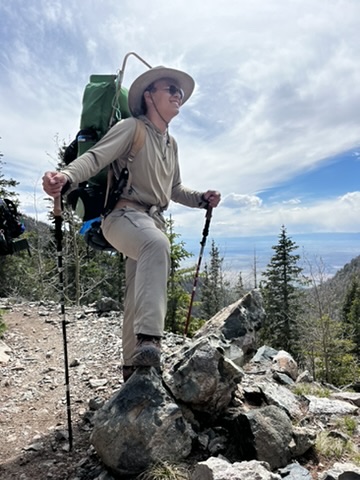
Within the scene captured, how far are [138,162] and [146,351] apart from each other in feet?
6.17

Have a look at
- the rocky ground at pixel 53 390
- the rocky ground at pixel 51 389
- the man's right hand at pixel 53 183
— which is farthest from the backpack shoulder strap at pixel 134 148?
the rocky ground at pixel 51 389

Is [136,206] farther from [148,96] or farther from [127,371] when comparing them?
[127,371]

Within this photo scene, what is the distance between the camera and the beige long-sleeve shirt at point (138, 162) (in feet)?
10.5

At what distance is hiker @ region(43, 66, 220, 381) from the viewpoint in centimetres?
304

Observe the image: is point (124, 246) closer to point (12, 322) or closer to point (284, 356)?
point (284, 356)

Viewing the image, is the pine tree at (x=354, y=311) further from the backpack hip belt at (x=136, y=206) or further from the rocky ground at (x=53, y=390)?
the backpack hip belt at (x=136, y=206)

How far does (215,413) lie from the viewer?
348 centimetres

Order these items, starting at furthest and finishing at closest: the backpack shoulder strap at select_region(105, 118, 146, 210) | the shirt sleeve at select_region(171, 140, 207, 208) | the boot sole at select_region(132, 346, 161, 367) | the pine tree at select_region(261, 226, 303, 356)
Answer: the pine tree at select_region(261, 226, 303, 356), the shirt sleeve at select_region(171, 140, 207, 208), the backpack shoulder strap at select_region(105, 118, 146, 210), the boot sole at select_region(132, 346, 161, 367)

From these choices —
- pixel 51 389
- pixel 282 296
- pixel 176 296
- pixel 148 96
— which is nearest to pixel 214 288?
pixel 282 296

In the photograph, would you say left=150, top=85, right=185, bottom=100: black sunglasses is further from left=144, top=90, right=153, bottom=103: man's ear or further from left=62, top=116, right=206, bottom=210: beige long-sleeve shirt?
left=62, top=116, right=206, bottom=210: beige long-sleeve shirt

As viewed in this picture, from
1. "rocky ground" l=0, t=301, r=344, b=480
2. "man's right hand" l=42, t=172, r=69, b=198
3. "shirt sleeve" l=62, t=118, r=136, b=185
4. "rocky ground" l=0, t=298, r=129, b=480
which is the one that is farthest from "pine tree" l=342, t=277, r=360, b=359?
"man's right hand" l=42, t=172, r=69, b=198

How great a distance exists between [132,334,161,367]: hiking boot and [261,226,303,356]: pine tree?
28.9 m

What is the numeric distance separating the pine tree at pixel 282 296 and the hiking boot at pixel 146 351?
28941 millimetres

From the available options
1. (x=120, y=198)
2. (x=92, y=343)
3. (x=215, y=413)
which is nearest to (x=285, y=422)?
(x=215, y=413)
